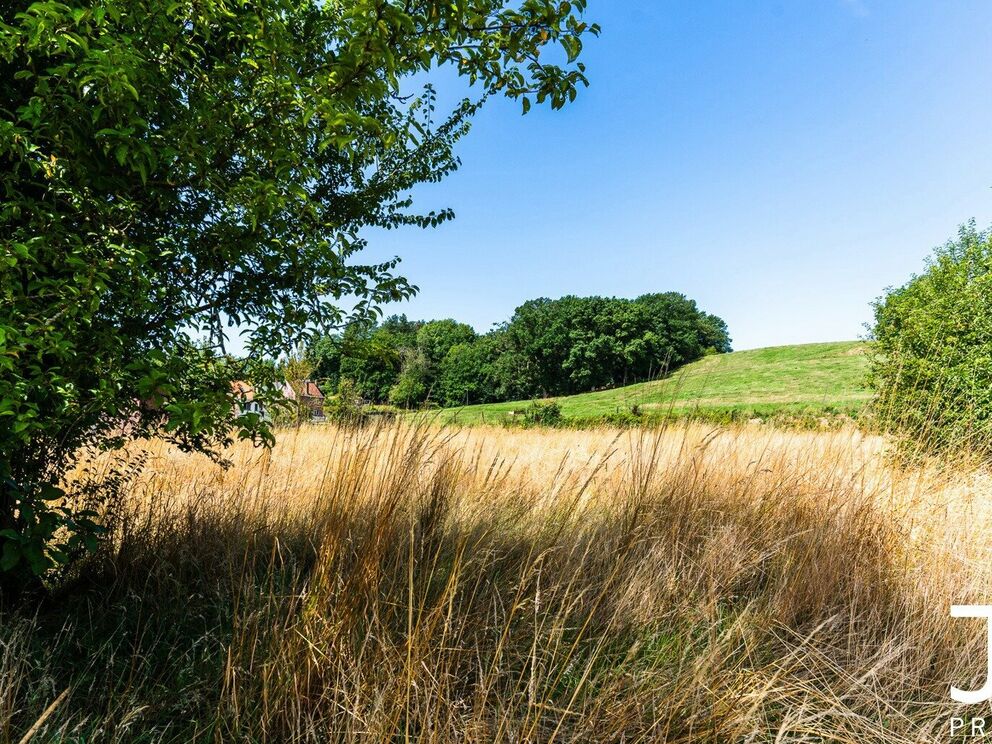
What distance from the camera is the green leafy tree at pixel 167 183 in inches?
67.2

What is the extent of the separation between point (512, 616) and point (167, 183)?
199cm

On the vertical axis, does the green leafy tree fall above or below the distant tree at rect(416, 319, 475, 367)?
below

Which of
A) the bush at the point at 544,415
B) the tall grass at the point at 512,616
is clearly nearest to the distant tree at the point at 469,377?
the tall grass at the point at 512,616

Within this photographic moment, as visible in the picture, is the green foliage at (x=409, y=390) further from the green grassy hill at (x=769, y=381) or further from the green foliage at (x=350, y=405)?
the green grassy hill at (x=769, y=381)

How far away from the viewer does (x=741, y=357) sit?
4303cm

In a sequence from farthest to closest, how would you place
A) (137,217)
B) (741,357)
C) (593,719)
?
(741,357)
(137,217)
(593,719)

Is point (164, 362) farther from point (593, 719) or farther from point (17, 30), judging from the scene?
point (593, 719)

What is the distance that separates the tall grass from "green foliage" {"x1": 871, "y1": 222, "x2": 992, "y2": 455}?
82 cm

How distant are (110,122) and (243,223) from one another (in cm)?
56

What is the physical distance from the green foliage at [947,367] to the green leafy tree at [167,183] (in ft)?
13.9

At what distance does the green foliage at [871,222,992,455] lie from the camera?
14.7 feet

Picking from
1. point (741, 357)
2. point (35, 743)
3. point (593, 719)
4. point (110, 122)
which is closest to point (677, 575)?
point (593, 719)

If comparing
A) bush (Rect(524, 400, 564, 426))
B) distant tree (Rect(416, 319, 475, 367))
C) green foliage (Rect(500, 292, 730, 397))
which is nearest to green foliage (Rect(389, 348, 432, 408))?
bush (Rect(524, 400, 564, 426))

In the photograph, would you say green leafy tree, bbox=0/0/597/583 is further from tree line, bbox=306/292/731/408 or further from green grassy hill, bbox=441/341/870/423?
tree line, bbox=306/292/731/408
